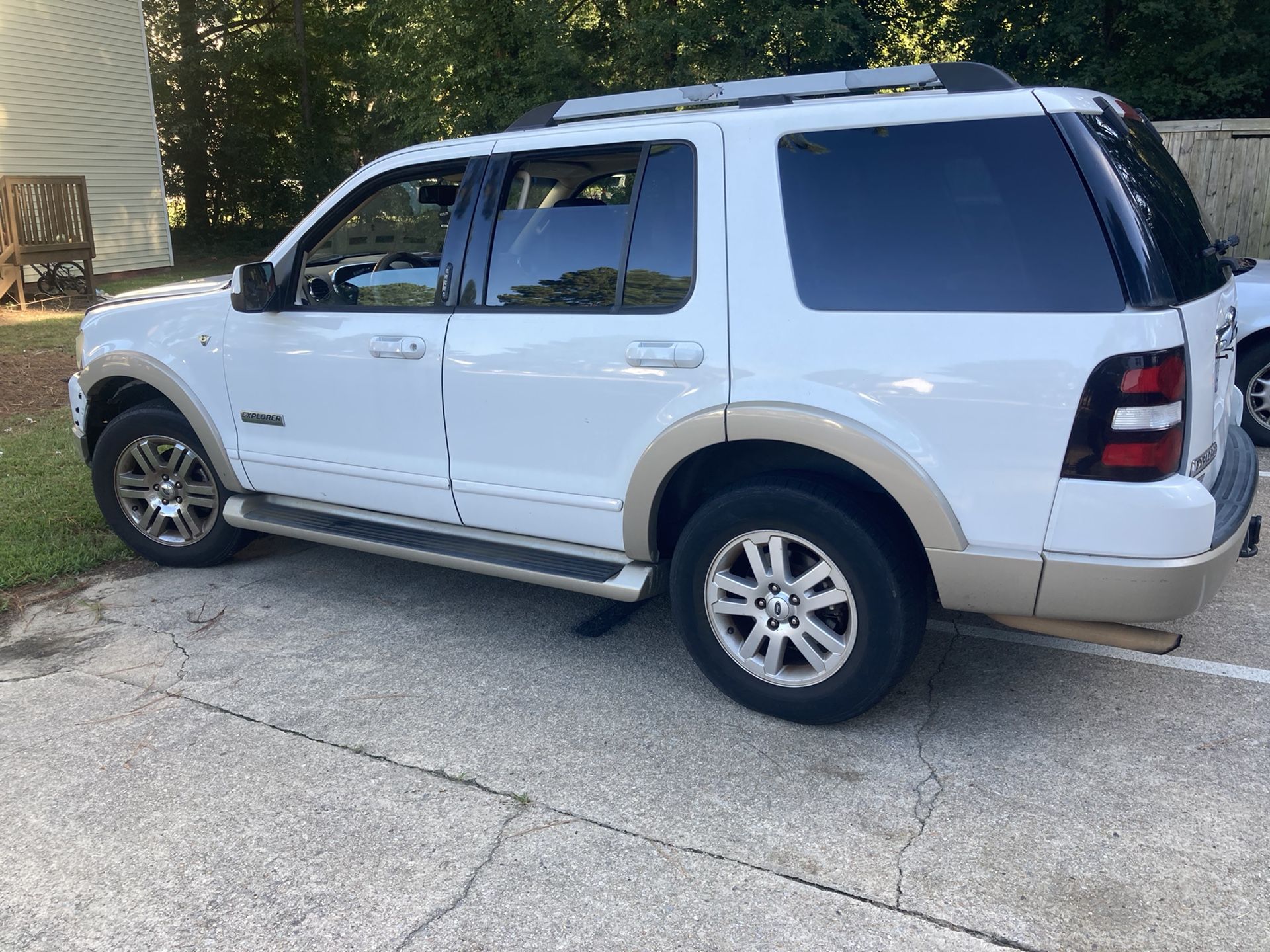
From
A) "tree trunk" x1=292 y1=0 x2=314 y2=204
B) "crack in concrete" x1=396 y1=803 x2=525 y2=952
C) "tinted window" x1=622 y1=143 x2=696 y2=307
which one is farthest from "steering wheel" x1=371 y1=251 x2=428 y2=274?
"tree trunk" x1=292 y1=0 x2=314 y2=204

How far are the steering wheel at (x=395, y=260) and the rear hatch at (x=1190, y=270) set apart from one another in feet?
8.73

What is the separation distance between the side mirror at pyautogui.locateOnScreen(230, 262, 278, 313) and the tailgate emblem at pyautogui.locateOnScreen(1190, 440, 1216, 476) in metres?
3.61

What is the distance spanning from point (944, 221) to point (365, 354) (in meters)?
2.35

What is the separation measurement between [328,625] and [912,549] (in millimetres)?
2544

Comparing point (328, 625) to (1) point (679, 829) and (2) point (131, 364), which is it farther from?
(1) point (679, 829)

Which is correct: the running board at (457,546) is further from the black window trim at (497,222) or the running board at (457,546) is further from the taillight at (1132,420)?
the taillight at (1132,420)

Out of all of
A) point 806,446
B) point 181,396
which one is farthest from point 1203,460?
point 181,396

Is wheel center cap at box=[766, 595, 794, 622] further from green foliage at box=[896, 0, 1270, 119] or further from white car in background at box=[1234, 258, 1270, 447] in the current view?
green foliage at box=[896, 0, 1270, 119]

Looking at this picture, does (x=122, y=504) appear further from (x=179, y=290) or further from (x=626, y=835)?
(x=626, y=835)

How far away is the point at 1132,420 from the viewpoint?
2.93m

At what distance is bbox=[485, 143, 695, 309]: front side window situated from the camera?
367cm

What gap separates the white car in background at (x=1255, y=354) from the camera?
673 centimetres

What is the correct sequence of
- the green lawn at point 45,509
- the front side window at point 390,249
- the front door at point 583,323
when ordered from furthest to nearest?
the green lawn at point 45,509, the front side window at point 390,249, the front door at point 583,323

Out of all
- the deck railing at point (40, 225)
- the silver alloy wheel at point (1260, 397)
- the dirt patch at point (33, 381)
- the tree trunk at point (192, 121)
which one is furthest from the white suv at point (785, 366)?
the tree trunk at point (192, 121)
